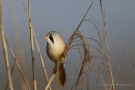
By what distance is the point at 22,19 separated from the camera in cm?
120

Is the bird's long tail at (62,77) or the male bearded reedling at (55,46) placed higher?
the male bearded reedling at (55,46)

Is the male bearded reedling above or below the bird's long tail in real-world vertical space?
above

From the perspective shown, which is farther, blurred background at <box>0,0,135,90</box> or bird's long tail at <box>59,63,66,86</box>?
blurred background at <box>0,0,135,90</box>

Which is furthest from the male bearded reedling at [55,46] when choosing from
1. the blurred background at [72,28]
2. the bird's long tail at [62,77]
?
the blurred background at [72,28]

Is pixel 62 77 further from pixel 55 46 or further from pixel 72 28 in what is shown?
pixel 72 28

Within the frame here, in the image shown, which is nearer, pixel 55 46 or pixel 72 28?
pixel 55 46

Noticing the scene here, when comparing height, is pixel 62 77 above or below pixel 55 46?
below

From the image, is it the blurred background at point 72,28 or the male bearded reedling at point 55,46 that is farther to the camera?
the blurred background at point 72,28

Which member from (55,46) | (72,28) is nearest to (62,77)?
(55,46)

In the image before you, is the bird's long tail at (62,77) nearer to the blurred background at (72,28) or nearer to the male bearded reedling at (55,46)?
the male bearded reedling at (55,46)

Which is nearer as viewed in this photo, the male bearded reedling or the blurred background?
the male bearded reedling

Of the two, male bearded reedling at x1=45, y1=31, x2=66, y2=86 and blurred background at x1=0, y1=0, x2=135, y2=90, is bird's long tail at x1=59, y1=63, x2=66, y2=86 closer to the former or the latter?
male bearded reedling at x1=45, y1=31, x2=66, y2=86

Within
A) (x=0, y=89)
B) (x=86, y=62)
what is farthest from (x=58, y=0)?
(x=86, y=62)

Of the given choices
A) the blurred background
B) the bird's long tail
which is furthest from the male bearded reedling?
the blurred background
